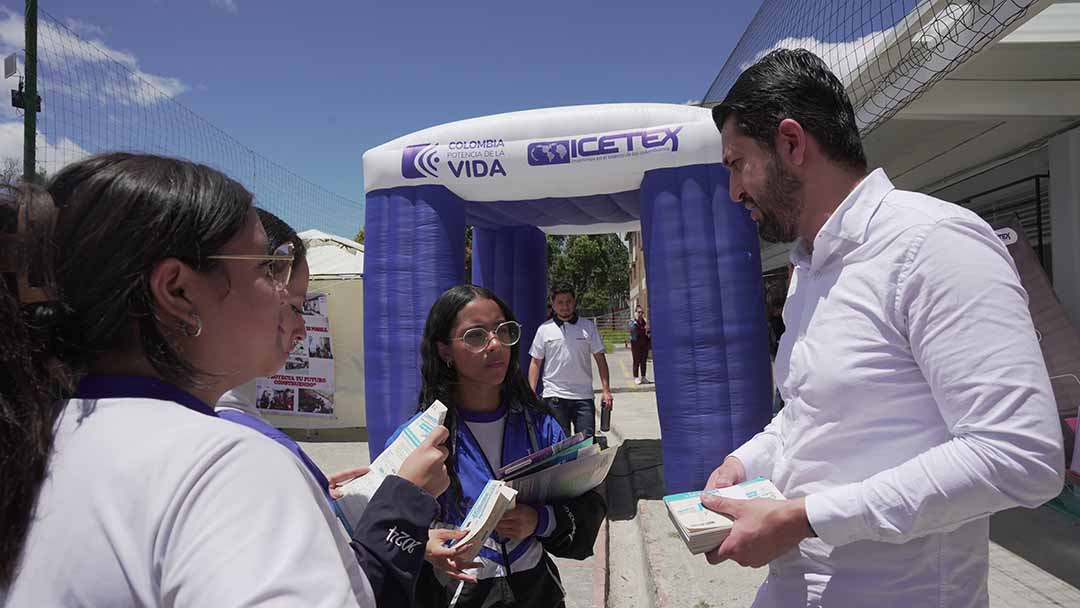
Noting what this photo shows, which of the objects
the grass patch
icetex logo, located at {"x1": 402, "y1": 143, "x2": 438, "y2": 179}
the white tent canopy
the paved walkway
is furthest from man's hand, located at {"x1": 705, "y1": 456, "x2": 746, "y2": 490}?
the grass patch

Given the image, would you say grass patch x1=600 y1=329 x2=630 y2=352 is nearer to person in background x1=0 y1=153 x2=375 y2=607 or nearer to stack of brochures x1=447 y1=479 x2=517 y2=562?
stack of brochures x1=447 y1=479 x2=517 y2=562

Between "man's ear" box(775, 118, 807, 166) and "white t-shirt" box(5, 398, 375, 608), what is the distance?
4.12 ft

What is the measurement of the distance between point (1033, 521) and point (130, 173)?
5441 millimetres

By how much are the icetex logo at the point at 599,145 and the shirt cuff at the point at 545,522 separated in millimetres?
3607

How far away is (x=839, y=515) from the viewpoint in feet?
3.78

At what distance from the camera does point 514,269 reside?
7.29m

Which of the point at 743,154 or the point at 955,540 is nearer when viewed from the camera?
the point at 955,540

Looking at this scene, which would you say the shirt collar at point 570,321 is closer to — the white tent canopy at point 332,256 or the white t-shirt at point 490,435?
the white tent canopy at point 332,256

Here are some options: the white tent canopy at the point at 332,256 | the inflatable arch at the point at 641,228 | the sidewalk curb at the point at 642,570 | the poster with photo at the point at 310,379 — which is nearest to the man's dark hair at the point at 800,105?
the sidewalk curb at the point at 642,570

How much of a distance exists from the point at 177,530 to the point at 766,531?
1024 mm

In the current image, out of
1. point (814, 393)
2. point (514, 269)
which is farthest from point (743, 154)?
point (514, 269)

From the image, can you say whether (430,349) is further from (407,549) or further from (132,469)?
(132,469)

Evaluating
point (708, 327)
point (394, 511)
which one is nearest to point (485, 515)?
point (394, 511)

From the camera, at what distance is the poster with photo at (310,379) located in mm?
8523
